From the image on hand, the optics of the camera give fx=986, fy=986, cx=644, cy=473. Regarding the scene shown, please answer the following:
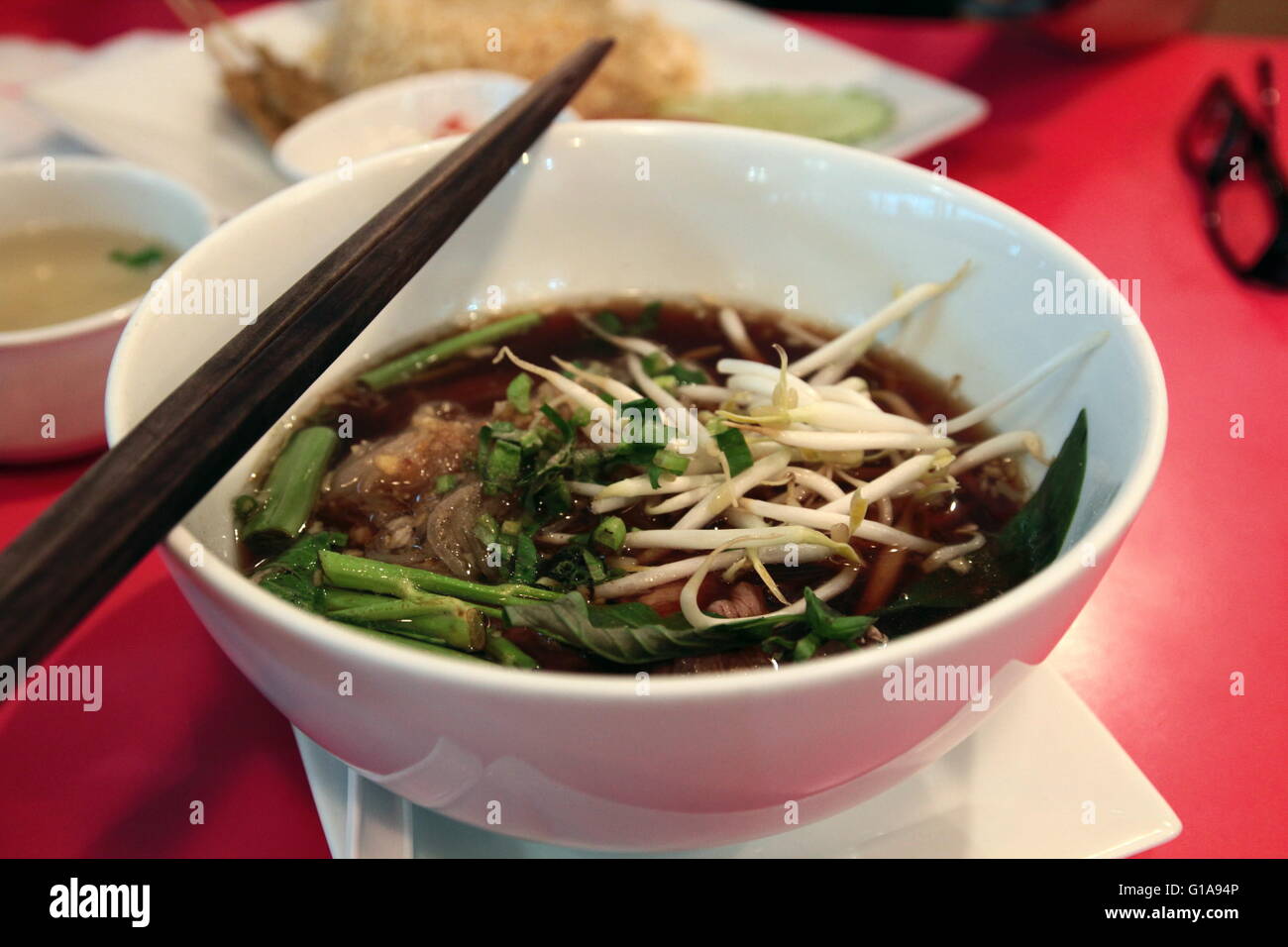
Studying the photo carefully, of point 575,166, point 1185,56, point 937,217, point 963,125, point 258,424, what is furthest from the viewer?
point 1185,56

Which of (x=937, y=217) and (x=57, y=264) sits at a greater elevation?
(x=57, y=264)

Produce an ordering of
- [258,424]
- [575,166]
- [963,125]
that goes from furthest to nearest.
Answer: [963,125]
[575,166]
[258,424]

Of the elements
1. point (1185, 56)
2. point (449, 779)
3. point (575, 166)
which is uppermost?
point (1185, 56)

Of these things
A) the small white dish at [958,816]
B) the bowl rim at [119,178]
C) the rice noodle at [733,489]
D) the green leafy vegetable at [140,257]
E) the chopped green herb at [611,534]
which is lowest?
the small white dish at [958,816]

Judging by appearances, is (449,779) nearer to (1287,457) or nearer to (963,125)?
(1287,457)

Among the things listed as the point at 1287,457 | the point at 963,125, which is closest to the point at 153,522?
the point at 1287,457
